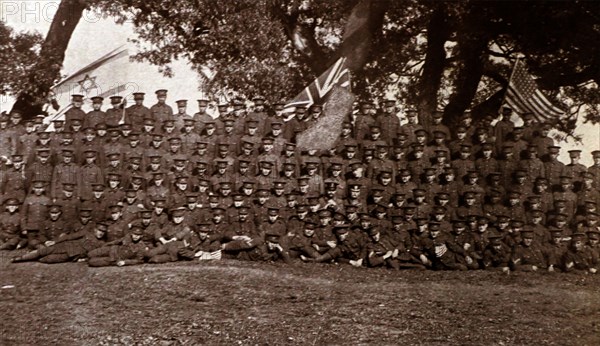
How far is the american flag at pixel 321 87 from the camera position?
284 inches

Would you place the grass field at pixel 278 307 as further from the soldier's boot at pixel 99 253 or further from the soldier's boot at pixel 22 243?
the soldier's boot at pixel 22 243

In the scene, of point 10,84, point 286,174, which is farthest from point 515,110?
point 10,84

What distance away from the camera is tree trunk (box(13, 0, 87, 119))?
6.57m

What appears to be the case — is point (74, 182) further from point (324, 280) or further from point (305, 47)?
point (305, 47)

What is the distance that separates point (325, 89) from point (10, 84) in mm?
3282

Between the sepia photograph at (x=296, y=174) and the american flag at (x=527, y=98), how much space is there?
0.08 feet

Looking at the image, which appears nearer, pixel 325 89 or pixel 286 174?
pixel 286 174

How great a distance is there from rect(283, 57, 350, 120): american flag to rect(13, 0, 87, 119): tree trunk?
7.75ft

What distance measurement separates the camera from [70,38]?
6625 millimetres

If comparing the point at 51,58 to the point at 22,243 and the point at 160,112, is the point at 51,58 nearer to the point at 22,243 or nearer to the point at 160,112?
the point at 160,112

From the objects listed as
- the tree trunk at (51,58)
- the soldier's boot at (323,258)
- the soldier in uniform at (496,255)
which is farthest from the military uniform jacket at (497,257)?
the tree trunk at (51,58)

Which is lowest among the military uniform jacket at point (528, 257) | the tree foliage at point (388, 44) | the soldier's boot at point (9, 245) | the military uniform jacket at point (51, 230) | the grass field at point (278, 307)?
the grass field at point (278, 307)

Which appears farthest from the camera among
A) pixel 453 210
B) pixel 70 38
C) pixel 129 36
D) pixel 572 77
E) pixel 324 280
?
pixel 572 77

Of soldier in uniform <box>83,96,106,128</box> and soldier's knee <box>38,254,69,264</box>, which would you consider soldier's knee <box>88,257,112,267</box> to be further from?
soldier in uniform <box>83,96,106,128</box>
